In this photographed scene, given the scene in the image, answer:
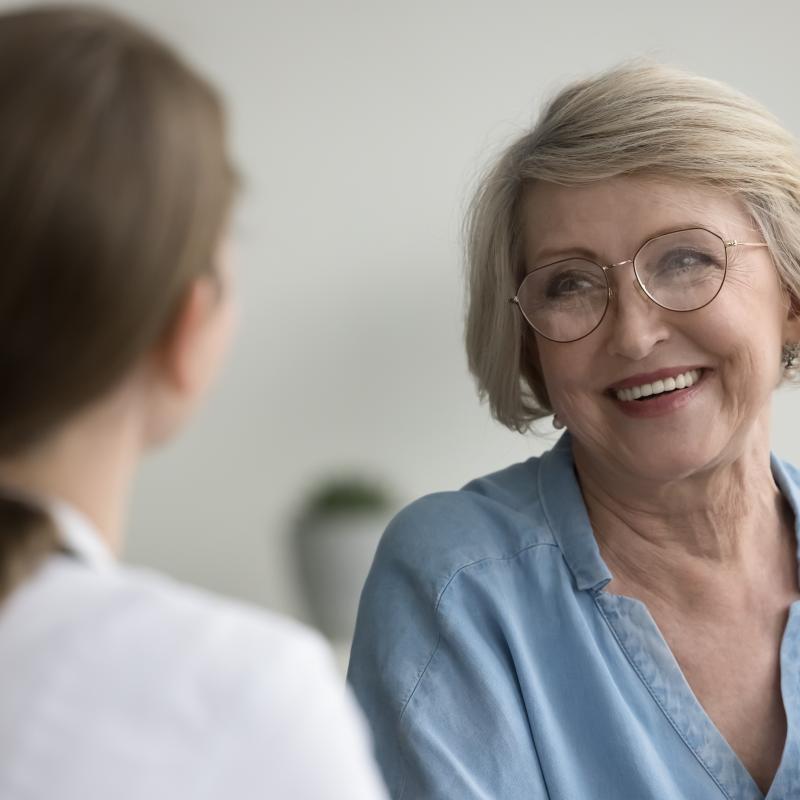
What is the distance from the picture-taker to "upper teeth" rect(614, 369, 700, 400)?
1757mm

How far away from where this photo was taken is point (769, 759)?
68.2 inches

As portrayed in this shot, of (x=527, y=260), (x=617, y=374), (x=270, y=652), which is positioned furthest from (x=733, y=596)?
(x=270, y=652)

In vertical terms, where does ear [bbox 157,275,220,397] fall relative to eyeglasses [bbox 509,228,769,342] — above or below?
above

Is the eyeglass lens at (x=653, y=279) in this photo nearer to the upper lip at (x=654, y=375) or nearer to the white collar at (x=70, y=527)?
the upper lip at (x=654, y=375)

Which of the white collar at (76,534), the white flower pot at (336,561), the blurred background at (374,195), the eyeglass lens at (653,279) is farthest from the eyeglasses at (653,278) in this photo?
the blurred background at (374,195)

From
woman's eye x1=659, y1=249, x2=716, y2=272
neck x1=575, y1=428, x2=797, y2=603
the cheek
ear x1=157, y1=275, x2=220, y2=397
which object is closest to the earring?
neck x1=575, y1=428, x2=797, y2=603

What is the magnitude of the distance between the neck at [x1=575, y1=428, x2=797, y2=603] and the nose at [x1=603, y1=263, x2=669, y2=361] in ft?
0.67

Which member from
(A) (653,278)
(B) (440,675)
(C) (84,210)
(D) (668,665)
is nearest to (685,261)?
(A) (653,278)

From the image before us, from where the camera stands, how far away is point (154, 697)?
2.61ft

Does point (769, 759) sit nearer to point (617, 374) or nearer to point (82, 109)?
point (617, 374)

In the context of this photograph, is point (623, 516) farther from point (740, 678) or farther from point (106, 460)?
point (106, 460)

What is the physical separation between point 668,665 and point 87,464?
110cm

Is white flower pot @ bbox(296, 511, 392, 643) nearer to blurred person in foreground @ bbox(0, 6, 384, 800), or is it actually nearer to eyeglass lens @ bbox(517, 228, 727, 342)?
eyeglass lens @ bbox(517, 228, 727, 342)

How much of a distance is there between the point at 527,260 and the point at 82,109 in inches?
44.3
